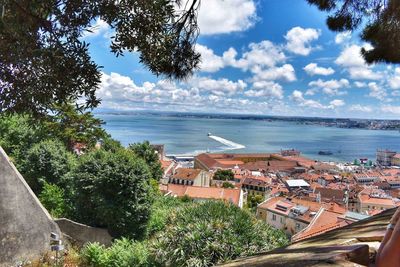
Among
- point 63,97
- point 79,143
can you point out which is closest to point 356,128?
point 79,143

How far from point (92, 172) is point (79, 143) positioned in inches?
314

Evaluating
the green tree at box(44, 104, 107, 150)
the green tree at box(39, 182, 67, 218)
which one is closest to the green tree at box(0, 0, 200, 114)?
the green tree at box(39, 182, 67, 218)

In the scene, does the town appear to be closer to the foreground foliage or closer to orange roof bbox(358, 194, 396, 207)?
orange roof bbox(358, 194, 396, 207)

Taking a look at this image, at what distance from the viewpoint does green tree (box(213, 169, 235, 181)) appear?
55.2 metres

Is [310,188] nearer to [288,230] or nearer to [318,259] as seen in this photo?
[288,230]

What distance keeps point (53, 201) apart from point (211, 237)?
6.65 meters

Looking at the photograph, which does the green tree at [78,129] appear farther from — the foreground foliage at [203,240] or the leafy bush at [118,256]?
the foreground foliage at [203,240]

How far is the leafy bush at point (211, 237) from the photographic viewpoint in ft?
21.1

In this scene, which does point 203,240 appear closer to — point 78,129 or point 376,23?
point 376,23

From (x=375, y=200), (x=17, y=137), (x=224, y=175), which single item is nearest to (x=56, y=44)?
(x=17, y=137)

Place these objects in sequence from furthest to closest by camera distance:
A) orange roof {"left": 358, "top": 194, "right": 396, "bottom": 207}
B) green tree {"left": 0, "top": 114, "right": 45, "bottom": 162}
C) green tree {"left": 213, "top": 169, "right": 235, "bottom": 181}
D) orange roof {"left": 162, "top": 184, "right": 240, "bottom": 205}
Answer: green tree {"left": 213, "top": 169, "right": 235, "bottom": 181}
orange roof {"left": 358, "top": 194, "right": 396, "bottom": 207}
orange roof {"left": 162, "top": 184, "right": 240, "bottom": 205}
green tree {"left": 0, "top": 114, "right": 45, "bottom": 162}

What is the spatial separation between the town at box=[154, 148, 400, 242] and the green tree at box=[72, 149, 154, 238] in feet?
8.46

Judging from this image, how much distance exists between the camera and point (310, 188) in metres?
52.4

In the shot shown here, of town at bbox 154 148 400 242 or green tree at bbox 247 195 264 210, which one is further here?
green tree at bbox 247 195 264 210
